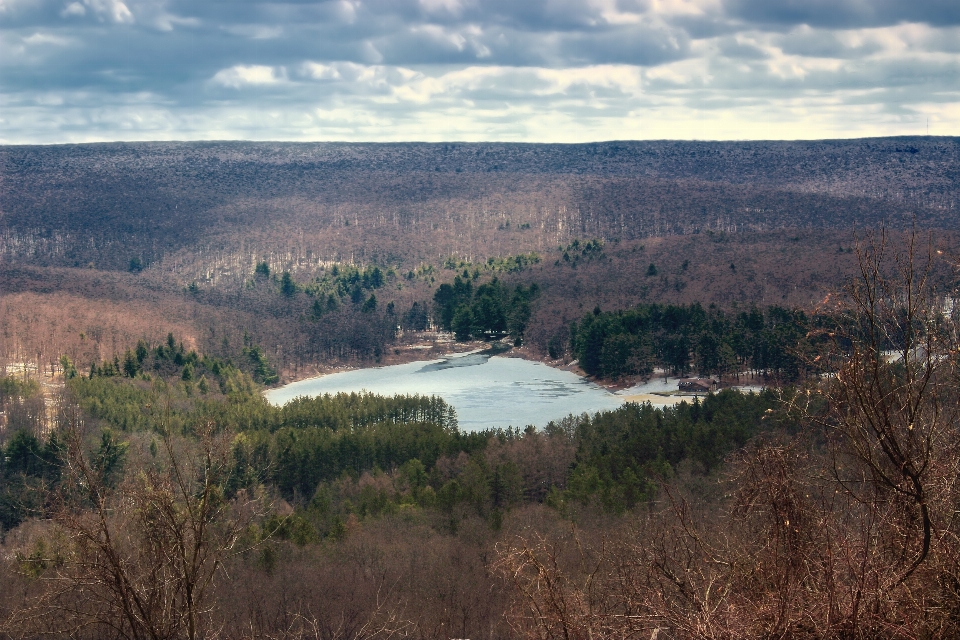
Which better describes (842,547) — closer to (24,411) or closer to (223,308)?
(24,411)

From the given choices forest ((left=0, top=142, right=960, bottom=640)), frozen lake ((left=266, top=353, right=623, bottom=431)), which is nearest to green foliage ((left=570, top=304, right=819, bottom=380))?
forest ((left=0, top=142, right=960, bottom=640))

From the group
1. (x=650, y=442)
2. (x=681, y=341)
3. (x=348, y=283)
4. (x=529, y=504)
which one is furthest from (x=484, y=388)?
(x=348, y=283)

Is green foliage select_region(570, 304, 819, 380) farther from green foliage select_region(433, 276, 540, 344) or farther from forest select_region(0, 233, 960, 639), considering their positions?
green foliage select_region(433, 276, 540, 344)

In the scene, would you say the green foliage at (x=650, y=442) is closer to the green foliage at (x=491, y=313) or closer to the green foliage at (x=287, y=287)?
the green foliage at (x=491, y=313)

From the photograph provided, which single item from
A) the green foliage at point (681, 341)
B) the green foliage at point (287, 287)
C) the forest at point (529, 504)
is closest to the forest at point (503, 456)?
the forest at point (529, 504)

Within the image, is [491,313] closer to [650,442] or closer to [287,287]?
[287,287]

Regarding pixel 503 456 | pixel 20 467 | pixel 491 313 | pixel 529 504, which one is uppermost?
pixel 503 456

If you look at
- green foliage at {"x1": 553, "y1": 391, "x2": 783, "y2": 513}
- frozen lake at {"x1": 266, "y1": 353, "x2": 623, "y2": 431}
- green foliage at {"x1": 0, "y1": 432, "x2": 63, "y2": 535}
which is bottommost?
frozen lake at {"x1": 266, "y1": 353, "x2": 623, "y2": 431}
